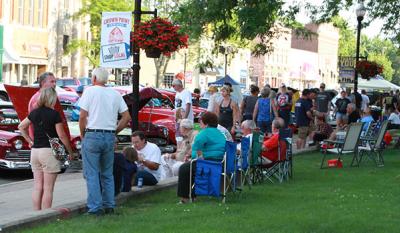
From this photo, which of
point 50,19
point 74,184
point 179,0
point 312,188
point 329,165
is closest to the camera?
point 312,188

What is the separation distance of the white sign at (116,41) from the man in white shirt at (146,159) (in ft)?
5.70

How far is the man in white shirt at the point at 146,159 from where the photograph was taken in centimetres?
1126

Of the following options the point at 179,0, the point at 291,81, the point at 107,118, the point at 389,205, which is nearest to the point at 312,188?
the point at 389,205

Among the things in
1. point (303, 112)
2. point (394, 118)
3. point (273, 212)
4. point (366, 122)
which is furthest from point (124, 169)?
point (394, 118)

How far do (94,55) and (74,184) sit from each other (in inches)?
1773

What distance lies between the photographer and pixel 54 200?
10.9 meters

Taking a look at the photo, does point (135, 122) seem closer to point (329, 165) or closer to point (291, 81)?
point (329, 165)

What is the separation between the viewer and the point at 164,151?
1848 cm

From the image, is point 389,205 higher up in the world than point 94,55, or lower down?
lower down

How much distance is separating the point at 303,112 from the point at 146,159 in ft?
29.0

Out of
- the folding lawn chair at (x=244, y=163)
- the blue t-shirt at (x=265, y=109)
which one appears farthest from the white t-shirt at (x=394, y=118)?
the folding lawn chair at (x=244, y=163)

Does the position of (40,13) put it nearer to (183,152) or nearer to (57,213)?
(183,152)

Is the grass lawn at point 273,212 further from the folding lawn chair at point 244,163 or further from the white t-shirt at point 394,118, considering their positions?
the white t-shirt at point 394,118

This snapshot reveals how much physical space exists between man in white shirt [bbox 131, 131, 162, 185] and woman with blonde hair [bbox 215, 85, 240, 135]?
4999mm
